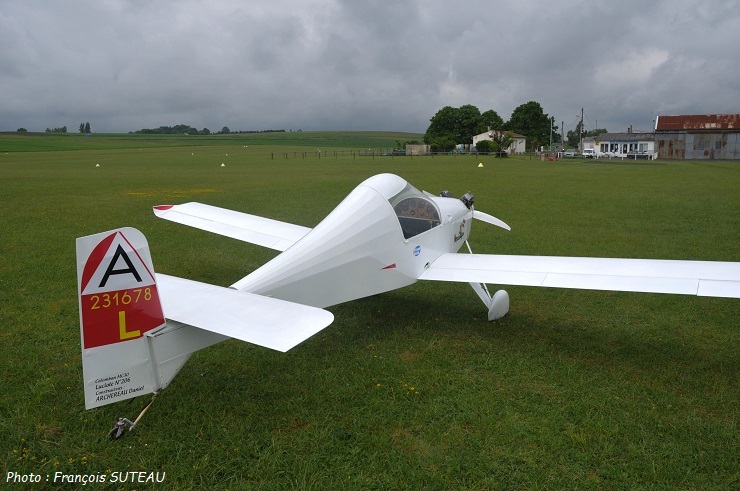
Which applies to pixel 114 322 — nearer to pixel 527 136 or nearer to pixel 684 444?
pixel 684 444

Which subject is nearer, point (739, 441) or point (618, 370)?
point (739, 441)

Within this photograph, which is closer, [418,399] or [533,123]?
[418,399]

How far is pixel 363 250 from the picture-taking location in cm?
530

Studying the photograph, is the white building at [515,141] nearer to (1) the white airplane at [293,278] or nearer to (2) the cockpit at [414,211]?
(2) the cockpit at [414,211]

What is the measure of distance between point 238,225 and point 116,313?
198 inches

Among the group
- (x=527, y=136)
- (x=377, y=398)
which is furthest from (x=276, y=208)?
(x=527, y=136)

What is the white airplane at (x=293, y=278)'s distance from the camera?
3191mm

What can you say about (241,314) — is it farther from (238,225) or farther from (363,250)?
(238,225)

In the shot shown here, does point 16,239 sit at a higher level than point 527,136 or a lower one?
lower

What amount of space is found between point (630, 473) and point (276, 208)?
1396cm

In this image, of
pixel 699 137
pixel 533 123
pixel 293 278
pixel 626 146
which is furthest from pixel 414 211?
pixel 533 123

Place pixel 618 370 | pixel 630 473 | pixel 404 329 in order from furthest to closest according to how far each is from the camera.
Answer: pixel 404 329
pixel 618 370
pixel 630 473

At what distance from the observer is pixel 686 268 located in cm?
522

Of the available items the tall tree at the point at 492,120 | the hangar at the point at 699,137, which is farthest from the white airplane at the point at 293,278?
the tall tree at the point at 492,120
